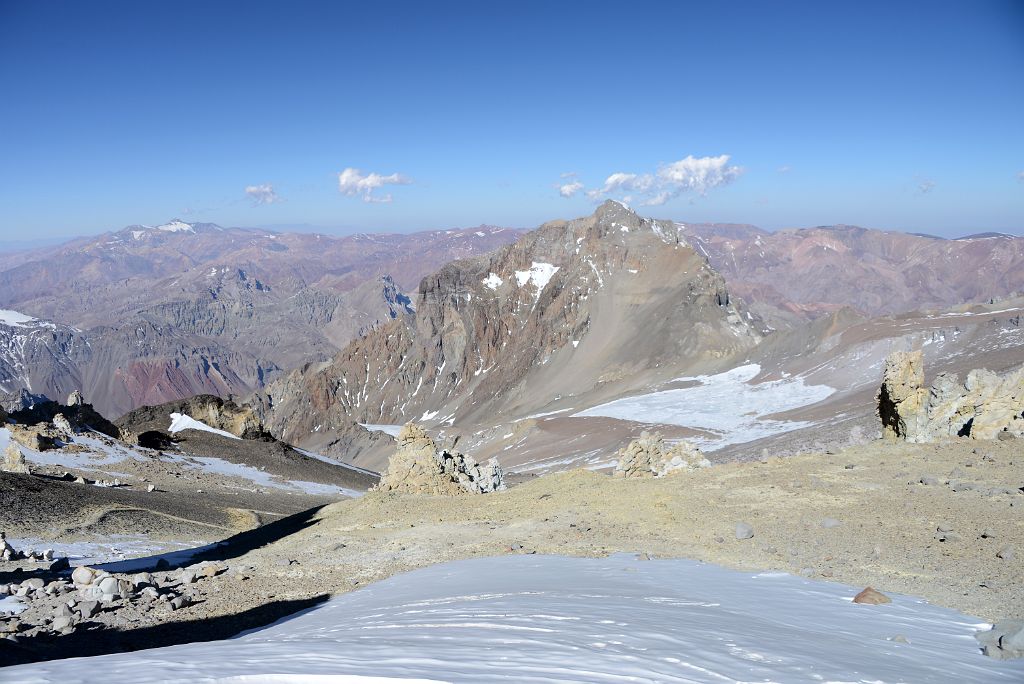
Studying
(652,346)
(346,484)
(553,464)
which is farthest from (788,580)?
(652,346)

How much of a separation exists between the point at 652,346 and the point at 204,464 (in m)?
80.3

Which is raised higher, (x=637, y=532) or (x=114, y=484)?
(x=637, y=532)

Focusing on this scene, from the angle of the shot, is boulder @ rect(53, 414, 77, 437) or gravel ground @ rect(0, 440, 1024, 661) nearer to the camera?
gravel ground @ rect(0, 440, 1024, 661)

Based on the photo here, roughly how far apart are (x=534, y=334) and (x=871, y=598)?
133090mm

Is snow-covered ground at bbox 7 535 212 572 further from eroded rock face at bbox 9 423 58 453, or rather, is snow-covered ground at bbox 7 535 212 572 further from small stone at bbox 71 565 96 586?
eroded rock face at bbox 9 423 58 453

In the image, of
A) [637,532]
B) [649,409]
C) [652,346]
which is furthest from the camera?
[652,346]

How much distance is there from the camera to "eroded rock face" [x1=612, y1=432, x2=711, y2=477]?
1995 centimetres

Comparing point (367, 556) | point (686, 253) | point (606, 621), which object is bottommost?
point (367, 556)

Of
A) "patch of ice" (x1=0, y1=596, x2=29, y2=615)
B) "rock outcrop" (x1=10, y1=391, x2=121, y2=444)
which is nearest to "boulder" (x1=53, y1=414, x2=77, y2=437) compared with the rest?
"rock outcrop" (x1=10, y1=391, x2=121, y2=444)

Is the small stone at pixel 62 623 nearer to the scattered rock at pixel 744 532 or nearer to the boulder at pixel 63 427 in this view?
the scattered rock at pixel 744 532

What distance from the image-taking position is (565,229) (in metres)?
158

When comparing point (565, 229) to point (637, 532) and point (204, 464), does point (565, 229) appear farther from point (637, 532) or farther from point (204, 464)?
point (637, 532)

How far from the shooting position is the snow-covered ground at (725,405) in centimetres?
5519

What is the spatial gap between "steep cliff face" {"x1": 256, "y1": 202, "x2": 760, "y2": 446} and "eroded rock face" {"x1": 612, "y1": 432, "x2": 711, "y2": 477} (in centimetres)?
7217
